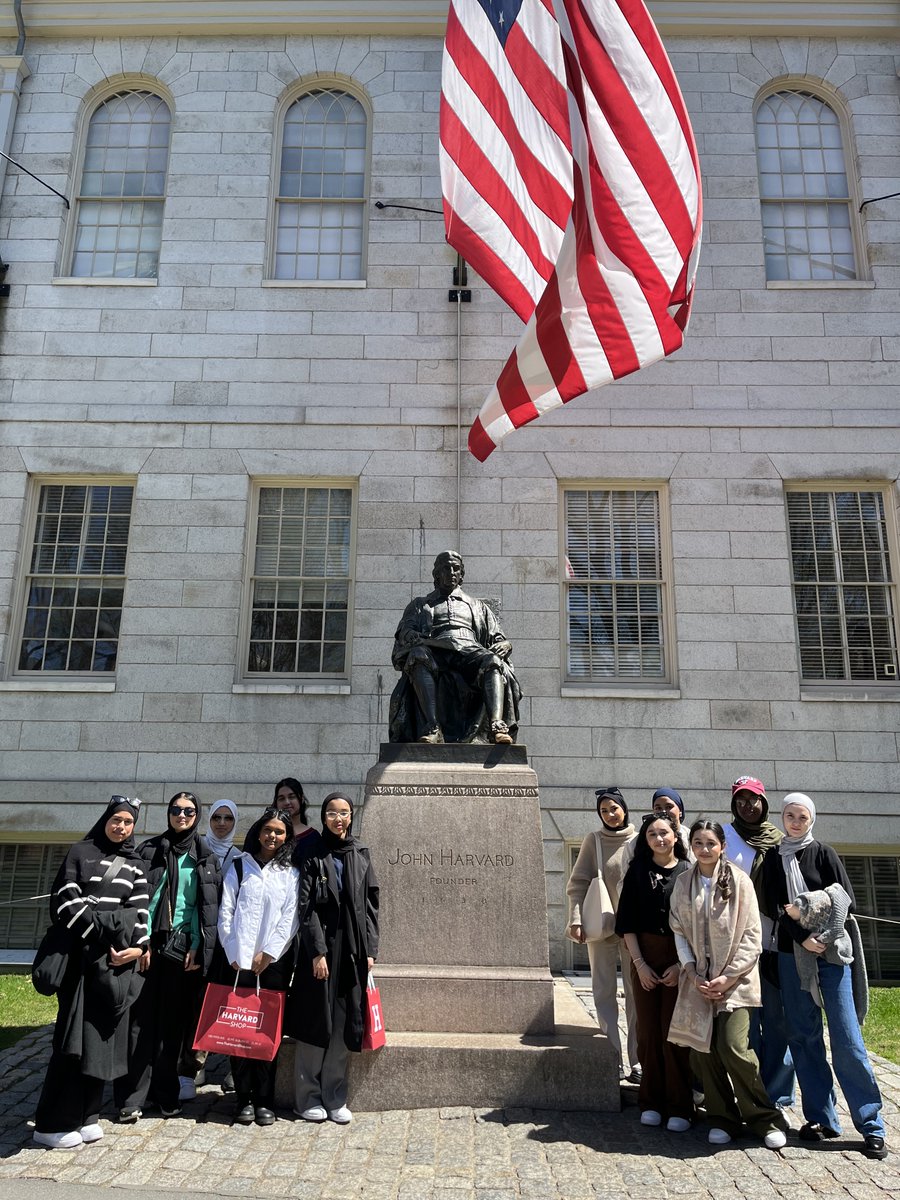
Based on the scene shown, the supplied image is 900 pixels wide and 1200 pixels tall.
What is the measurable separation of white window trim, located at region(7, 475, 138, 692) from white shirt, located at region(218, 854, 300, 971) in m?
5.82

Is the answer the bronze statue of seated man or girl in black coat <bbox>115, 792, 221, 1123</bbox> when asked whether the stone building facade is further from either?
girl in black coat <bbox>115, 792, 221, 1123</bbox>

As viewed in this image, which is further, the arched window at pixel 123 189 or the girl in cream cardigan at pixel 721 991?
the arched window at pixel 123 189

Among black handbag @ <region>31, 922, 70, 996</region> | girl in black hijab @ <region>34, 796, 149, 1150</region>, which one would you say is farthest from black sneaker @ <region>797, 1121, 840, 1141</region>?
black handbag @ <region>31, 922, 70, 996</region>

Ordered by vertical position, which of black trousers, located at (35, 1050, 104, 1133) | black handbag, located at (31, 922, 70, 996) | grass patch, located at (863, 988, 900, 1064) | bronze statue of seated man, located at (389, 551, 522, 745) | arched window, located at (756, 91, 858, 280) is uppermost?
arched window, located at (756, 91, 858, 280)

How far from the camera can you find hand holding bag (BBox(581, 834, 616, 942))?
5.73 meters

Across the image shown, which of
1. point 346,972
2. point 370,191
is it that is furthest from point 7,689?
point 370,191

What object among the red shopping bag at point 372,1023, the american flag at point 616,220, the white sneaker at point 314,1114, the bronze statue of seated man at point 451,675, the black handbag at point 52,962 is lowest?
the white sneaker at point 314,1114

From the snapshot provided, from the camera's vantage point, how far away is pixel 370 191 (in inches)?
468

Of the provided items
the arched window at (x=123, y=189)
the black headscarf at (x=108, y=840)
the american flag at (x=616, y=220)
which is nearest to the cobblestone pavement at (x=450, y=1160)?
the black headscarf at (x=108, y=840)

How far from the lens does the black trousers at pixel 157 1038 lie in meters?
4.98

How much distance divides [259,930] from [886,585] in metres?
8.52

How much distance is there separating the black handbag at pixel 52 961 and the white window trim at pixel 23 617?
5793mm

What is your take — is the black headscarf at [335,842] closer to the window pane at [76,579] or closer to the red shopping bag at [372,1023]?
the red shopping bag at [372,1023]

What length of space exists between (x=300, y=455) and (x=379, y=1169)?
8085 mm
